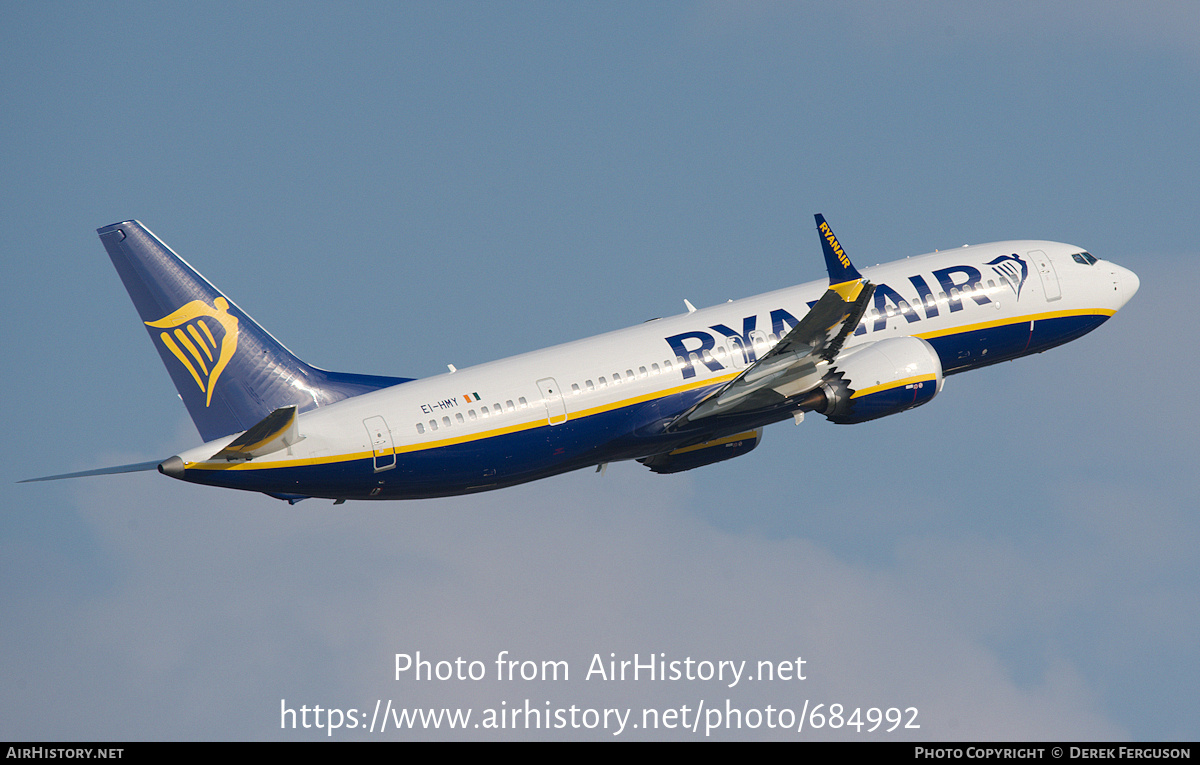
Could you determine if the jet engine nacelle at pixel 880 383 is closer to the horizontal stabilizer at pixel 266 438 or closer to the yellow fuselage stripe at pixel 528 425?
the yellow fuselage stripe at pixel 528 425

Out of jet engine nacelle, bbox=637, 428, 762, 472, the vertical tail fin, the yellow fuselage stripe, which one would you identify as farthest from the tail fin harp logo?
jet engine nacelle, bbox=637, 428, 762, 472

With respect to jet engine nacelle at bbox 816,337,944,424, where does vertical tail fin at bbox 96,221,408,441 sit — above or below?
above

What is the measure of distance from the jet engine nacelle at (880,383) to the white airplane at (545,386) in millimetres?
45

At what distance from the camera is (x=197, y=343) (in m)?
43.4

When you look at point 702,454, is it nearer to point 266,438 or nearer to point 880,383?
point 880,383

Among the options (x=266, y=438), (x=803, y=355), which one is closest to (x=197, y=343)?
(x=266, y=438)

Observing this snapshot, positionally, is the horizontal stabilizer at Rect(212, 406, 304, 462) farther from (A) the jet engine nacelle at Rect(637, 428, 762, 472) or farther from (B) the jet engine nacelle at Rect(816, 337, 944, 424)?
(B) the jet engine nacelle at Rect(816, 337, 944, 424)

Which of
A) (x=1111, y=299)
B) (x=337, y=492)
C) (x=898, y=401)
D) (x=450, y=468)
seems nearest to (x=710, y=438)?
(x=898, y=401)

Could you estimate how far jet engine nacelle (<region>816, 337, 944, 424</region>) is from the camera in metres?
46.6

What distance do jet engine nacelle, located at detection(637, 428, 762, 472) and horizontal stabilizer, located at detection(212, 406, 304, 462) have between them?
13.6 metres

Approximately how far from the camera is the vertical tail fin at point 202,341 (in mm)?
43094

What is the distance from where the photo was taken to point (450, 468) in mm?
43156
